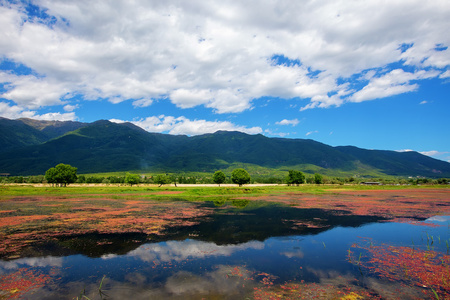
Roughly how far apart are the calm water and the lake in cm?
8

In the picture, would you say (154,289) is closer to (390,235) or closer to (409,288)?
(409,288)

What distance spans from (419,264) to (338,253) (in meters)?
6.26

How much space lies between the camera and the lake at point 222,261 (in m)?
15.1

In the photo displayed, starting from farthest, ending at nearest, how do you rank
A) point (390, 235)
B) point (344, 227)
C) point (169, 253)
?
point (344, 227)
point (390, 235)
point (169, 253)

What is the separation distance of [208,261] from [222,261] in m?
1.24

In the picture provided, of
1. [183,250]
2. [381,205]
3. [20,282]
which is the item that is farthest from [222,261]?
[381,205]

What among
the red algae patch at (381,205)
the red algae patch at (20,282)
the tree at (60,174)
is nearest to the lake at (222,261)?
the red algae patch at (20,282)

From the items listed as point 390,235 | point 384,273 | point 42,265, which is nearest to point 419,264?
point 384,273

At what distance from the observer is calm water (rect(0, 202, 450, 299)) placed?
1548 centimetres

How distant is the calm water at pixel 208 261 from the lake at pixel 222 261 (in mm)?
77

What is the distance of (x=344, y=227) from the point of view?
35.2 metres

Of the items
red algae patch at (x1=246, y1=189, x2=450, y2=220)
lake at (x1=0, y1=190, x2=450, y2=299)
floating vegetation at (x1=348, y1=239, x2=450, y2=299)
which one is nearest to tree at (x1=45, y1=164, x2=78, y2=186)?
lake at (x1=0, y1=190, x2=450, y2=299)

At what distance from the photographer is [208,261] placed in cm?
2069

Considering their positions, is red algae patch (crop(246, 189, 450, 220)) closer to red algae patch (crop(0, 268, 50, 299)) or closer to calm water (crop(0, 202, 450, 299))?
calm water (crop(0, 202, 450, 299))
